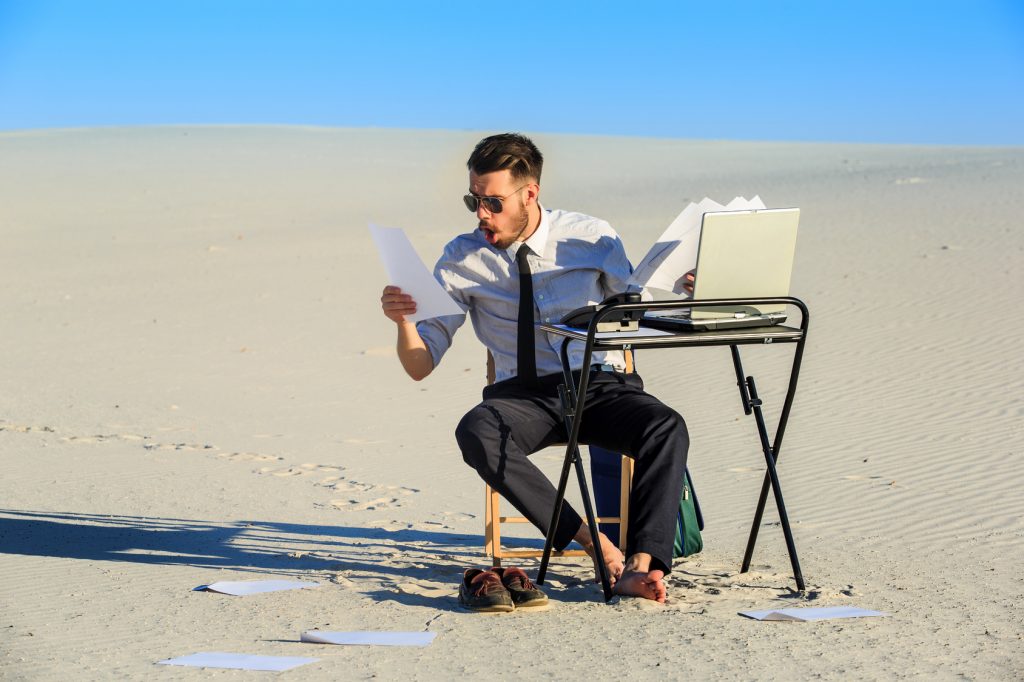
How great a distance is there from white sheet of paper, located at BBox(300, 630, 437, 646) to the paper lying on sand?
4.46ft

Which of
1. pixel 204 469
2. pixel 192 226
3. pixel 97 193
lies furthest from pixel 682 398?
pixel 97 193

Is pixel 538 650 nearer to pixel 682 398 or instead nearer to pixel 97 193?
pixel 682 398

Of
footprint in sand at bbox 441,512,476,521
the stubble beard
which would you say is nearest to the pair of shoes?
the stubble beard

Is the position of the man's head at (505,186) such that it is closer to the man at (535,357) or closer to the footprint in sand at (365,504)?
the man at (535,357)

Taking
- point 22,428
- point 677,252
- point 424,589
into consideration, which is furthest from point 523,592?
point 22,428

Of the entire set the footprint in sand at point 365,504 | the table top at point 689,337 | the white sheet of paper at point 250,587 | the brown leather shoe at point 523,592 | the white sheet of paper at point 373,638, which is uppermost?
the table top at point 689,337

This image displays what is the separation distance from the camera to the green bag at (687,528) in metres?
4.74

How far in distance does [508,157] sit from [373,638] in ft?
5.65

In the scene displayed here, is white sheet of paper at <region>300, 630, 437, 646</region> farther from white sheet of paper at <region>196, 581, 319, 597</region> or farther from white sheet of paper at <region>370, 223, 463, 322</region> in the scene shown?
white sheet of paper at <region>370, 223, 463, 322</region>

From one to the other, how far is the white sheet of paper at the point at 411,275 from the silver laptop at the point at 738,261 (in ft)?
2.37

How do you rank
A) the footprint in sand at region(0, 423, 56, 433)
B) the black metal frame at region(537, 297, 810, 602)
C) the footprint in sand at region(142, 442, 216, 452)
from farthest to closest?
the footprint in sand at region(0, 423, 56, 433) → the footprint in sand at region(142, 442, 216, 452) → the black metal frame at region(537, 297, 810, 602)

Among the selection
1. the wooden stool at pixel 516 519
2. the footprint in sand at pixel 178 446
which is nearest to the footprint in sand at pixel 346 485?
the footprint in sand at pixel 178 446

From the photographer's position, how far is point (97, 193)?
35219mm

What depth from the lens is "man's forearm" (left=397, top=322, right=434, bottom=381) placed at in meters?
4.52
